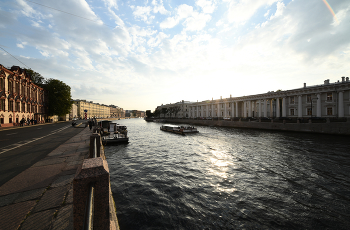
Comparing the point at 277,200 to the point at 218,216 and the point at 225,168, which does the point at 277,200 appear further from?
the point at 225,168

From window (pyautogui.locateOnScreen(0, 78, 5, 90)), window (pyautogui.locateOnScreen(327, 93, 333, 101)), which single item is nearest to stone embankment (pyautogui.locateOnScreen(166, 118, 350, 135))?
window (pyautogui.locateOnScreen(327, 93, 333, 101))

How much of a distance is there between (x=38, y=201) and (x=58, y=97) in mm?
68746

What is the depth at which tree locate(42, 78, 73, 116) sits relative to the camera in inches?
2263

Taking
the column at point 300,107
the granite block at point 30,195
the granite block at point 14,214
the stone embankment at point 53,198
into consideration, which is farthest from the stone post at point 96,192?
the column at point 300,107

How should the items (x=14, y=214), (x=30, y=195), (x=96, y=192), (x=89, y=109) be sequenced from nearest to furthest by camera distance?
(x=96, y=192)
(x=14, y=214)
(x=30, y=195)
(x=89, y=109)

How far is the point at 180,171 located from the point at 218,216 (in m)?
5.18

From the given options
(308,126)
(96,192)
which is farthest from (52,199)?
(308,126)

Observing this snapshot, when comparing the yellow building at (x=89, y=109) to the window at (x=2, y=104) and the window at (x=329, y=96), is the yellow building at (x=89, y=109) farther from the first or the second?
the window at (x=329, y=96)

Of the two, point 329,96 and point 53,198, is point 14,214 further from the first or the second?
point 329,96

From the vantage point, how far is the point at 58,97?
57.8m

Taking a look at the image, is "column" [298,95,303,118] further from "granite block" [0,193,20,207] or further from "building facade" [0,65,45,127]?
"building facade" [0,65,45,127]

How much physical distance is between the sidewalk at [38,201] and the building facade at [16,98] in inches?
1573

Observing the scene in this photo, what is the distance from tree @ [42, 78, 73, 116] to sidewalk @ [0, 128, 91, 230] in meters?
64.5

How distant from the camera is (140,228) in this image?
18.4ft
